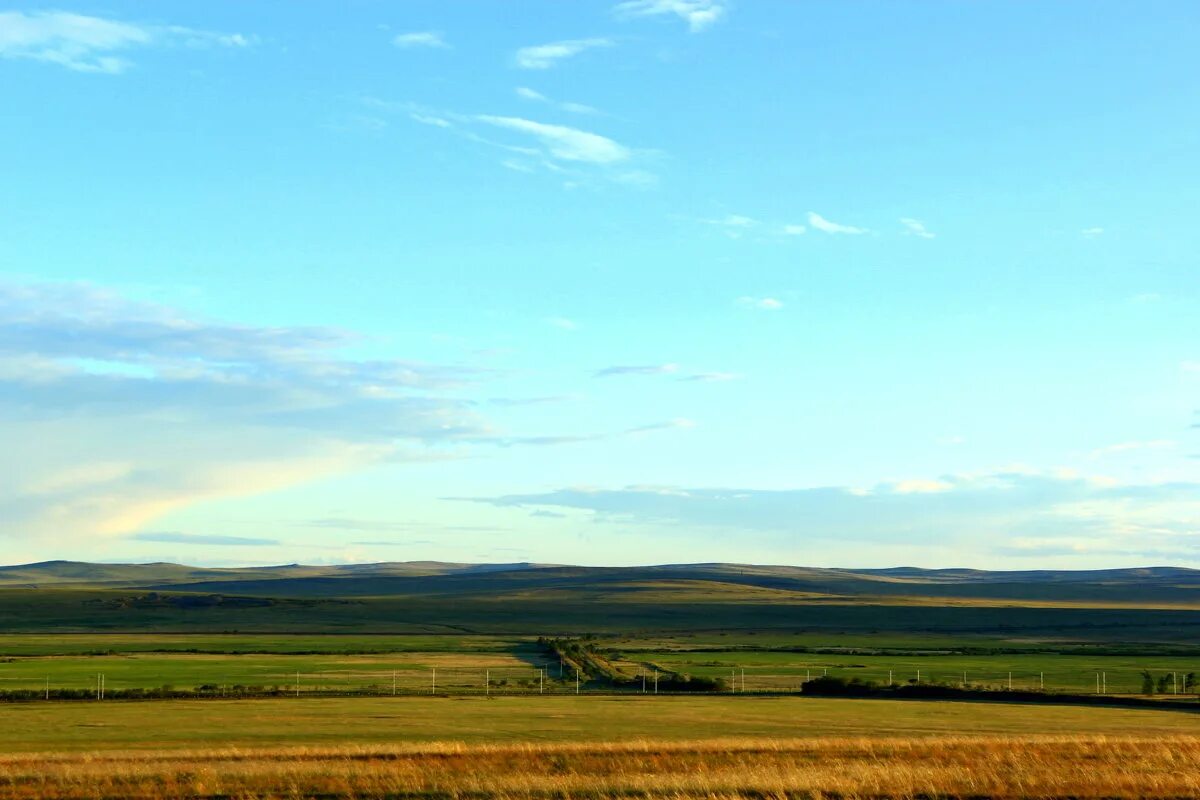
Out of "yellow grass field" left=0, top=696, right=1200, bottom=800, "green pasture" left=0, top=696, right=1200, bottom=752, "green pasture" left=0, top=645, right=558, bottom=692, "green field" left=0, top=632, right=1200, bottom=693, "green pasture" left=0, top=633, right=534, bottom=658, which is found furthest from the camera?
"green pasture" left=0, top=633, right=534, bottom=658

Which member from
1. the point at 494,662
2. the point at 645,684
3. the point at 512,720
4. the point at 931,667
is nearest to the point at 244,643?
the point at 494,662

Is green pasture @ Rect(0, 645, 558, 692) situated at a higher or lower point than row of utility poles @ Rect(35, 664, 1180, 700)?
lower

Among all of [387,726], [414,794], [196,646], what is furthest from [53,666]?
[414,794]

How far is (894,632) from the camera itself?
152 m

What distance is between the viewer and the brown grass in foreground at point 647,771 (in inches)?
1054

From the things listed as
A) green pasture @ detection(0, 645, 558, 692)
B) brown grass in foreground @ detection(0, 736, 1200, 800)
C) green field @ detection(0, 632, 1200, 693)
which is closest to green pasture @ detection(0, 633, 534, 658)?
A: green field @ detection(0, 632, 1200, 693)

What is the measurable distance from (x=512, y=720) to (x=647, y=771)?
1775 cm

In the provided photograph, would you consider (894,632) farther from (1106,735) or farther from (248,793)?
(248,793)

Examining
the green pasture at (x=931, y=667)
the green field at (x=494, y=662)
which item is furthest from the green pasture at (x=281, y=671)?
the green pasture at (x=931, y=667)

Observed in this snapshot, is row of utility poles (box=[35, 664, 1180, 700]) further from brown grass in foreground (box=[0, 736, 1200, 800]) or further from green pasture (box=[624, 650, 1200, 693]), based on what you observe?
brown grass in foreground (box=[0, 736, 1200, 800])

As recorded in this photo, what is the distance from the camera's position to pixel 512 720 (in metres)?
47.8

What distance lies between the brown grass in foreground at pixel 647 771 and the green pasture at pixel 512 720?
499cm

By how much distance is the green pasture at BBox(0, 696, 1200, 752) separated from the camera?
4134cm

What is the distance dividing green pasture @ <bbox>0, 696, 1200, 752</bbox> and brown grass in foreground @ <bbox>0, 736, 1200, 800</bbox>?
16.4 ft
